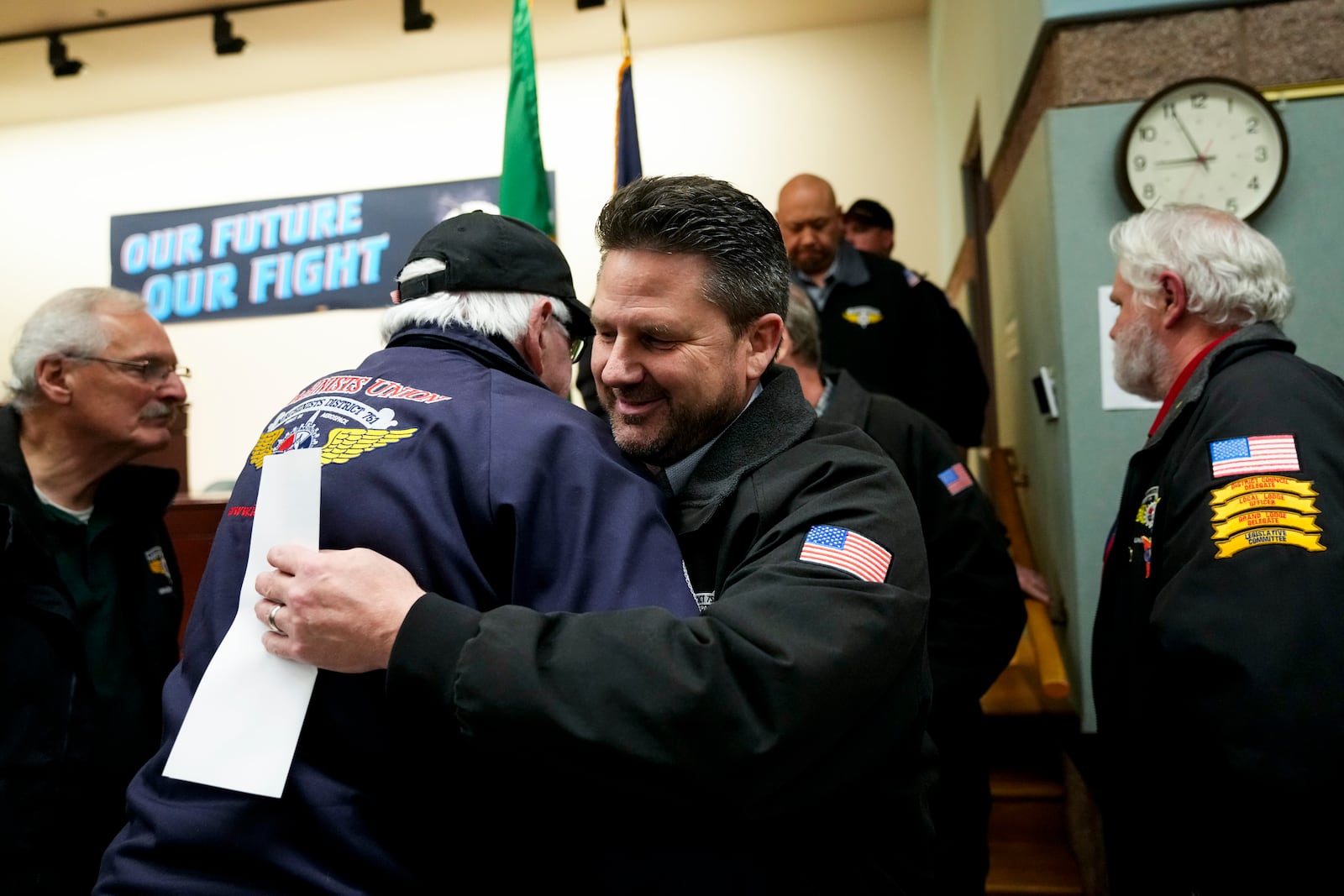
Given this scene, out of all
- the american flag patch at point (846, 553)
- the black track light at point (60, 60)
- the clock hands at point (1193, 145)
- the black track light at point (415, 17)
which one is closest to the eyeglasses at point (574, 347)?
the american flag patch at point (846, 553)

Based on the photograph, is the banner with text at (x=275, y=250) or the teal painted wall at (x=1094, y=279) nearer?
the teal painted wall at (x=1094, y=279)

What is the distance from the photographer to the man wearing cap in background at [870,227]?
4602mm

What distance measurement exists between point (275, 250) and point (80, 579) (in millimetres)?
5725

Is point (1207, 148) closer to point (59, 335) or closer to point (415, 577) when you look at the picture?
→ point (415, 577)

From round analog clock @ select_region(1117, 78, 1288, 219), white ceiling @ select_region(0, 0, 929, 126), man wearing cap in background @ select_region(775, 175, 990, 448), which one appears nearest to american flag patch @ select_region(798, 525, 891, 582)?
round analog clock @ select_region(1117, 78, 1288, 219)

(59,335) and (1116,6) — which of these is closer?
(59,335)

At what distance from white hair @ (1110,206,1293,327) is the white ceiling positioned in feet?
15.6

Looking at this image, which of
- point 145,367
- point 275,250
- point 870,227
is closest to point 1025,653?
point 870,227

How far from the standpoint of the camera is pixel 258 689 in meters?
1.03

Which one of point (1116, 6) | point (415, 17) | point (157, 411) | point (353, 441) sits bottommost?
point (353, 441)

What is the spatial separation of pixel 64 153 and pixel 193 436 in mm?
2350

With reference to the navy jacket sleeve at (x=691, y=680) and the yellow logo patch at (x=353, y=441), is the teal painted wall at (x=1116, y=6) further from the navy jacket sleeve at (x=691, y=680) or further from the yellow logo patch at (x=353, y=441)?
the yellow logo patch at (x=353, y=441)

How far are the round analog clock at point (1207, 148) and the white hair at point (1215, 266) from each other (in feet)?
1.91

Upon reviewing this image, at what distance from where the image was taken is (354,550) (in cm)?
101
